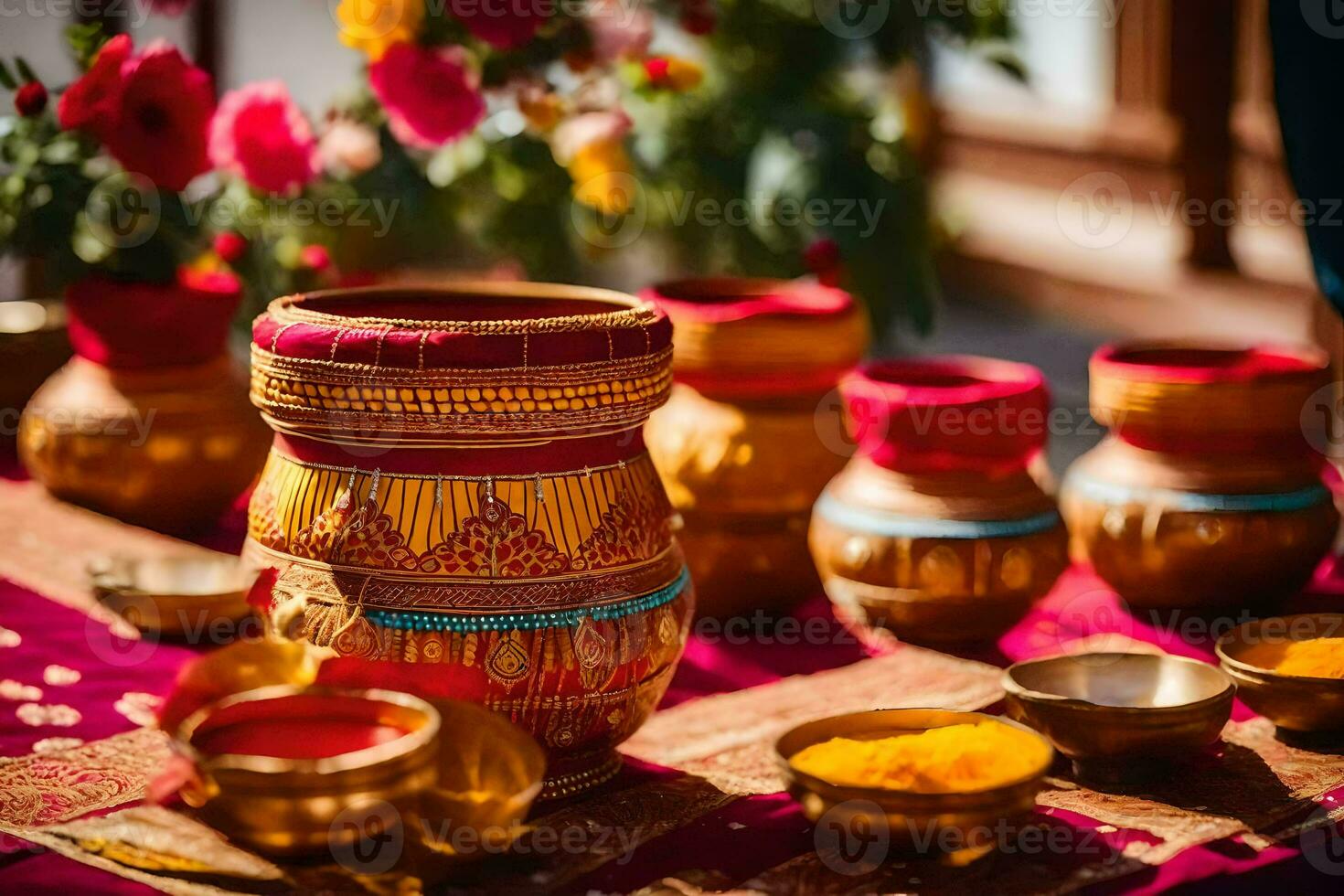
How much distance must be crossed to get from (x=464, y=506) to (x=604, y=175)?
1099mm

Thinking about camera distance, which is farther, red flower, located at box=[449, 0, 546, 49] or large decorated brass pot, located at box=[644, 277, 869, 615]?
red flower, located at box=[449, 0, 546, 49]

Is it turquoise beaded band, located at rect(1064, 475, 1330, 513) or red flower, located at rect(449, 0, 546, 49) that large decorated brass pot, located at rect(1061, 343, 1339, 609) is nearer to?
turquoise beaded band, located at rect(1064, 475, 1330, 513)

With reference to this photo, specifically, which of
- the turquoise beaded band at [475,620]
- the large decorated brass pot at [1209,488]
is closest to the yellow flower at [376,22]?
the large decorated brass pot at [1209,488]

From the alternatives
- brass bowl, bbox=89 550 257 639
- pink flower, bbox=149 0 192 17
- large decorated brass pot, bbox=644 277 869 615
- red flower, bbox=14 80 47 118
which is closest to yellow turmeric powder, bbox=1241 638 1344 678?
large decorated brass pot, bbox=644 277 869 615

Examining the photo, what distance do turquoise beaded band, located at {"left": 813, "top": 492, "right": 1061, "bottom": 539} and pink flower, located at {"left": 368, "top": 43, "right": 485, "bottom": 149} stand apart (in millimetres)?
721

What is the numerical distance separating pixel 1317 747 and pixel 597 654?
1.86ft

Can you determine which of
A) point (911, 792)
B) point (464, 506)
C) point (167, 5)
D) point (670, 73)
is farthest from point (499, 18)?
point (911, 792)

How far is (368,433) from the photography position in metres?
1.11

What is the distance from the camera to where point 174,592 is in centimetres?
164

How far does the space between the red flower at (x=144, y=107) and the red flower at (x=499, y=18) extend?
11.7 inches

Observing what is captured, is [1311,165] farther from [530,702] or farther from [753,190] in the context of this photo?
[530,702]

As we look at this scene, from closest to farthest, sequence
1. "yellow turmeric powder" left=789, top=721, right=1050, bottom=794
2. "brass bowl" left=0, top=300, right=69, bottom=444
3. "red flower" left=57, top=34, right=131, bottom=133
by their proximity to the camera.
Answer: "yellow turmeric powder" left=789, top=721, right=1050, bottom=794 < "red flower" left=57, top=34, right=131, bottom=133 < "brass bowl" left=0, top=300, right=69, bottom=444

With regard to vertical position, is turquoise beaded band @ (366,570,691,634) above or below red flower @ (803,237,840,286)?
below

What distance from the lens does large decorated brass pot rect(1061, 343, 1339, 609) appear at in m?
1.60
